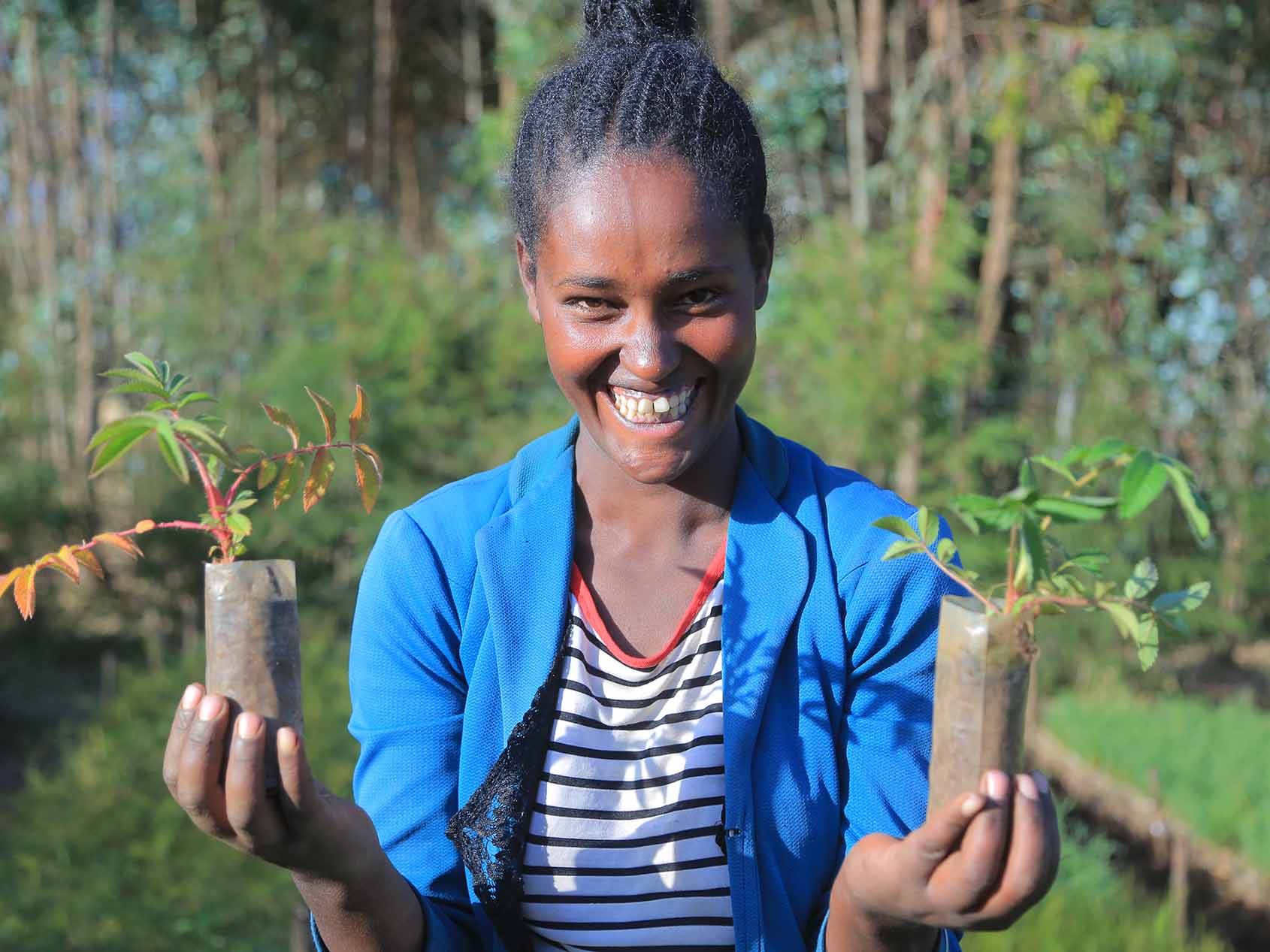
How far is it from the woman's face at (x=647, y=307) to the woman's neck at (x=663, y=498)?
0.36ft

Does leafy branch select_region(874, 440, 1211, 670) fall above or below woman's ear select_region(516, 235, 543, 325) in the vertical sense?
below

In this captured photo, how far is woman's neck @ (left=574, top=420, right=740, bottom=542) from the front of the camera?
155 centimetres

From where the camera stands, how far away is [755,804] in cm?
139

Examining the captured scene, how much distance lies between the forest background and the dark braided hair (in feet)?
10.3

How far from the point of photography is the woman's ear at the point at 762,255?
145 cm

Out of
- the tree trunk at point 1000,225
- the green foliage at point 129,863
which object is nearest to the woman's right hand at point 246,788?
the green foliage at point 129,863

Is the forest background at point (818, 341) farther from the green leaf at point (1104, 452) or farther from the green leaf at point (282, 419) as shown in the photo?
the green leaf at point (1104, 452)

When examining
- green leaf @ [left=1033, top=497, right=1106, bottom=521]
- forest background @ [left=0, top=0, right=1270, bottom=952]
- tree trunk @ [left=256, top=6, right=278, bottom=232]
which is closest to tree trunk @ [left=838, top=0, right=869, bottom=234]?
forest background @ [left=0, top=0, right=1270, bottom=952]

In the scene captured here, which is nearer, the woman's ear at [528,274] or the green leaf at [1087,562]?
the green leaf at [1087,562]

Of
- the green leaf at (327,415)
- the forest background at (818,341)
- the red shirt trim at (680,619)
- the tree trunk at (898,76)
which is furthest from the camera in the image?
the tree trunk at (898,76)

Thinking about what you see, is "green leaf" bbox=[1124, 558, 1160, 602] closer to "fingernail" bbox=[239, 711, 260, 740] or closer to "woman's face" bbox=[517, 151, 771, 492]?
"woman's face" bbox=[517, 151, 771, 492]

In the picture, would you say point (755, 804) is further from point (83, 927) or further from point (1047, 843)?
point (83, 927)

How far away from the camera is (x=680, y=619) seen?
57.8 inches

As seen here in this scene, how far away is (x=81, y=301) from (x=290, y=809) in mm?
8077
